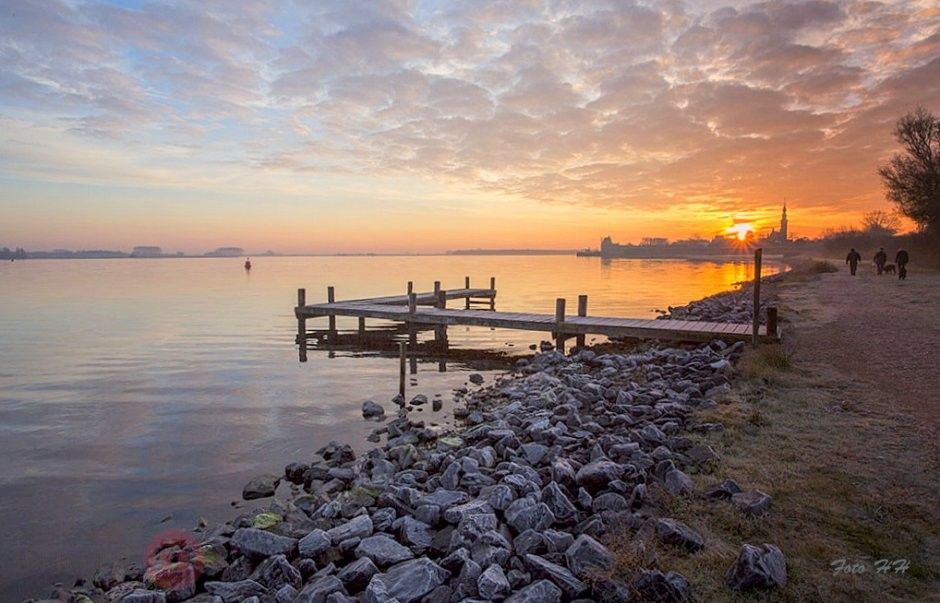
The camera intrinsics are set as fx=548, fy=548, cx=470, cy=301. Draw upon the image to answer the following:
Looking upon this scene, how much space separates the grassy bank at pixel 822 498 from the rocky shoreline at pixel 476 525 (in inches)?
7.2

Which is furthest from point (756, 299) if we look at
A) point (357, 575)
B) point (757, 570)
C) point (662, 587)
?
point (357, 575)

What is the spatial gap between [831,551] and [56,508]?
32.2ft

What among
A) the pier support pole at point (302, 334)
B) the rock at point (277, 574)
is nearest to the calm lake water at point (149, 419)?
the pier support pole at point (302, 334)

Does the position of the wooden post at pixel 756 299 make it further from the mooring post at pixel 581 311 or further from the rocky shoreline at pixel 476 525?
the mooring post at pixel 581 311

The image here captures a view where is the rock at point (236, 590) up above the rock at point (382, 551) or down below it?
below

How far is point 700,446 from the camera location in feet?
22.0

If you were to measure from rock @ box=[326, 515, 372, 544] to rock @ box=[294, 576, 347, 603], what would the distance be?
2.77 feet

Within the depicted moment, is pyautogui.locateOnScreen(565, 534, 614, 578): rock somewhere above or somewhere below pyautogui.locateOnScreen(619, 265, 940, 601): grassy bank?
below

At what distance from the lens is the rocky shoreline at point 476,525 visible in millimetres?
4379

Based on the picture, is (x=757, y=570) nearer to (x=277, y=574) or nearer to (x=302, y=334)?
(x=277, y=574)

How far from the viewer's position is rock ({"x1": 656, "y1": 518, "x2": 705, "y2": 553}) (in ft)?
14.9

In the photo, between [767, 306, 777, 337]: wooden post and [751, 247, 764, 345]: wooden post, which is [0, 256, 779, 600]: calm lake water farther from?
[767, 306, 777, 337]: wooden post

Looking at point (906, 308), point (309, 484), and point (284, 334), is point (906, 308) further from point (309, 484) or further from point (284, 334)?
point (284, 334)

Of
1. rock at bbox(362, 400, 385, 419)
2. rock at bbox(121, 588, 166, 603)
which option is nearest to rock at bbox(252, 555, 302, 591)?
rock at bbox(121, 588, 166, 603)
